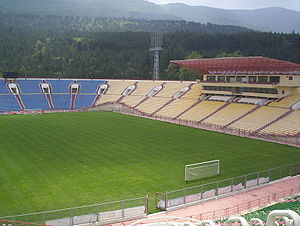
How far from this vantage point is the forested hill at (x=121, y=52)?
10588 centimetres

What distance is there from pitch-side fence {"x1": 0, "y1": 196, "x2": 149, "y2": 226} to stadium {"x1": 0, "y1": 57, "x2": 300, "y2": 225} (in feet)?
0.17

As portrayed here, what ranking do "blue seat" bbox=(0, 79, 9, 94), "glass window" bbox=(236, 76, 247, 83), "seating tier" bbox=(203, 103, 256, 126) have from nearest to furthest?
"seating tier" bbox=(203, 103, 256, 126) < "glass window" bbox=(236, 76, 247, 83) < "blue seat" bbox=(0, 79, 9, 94)

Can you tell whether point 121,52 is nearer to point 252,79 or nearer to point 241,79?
point 241,79

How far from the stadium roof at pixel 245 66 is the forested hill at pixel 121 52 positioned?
39.2 meters

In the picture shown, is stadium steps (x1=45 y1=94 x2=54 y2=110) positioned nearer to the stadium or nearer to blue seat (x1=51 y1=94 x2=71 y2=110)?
the stadium

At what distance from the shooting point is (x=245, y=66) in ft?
161

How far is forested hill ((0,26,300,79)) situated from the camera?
105875mm

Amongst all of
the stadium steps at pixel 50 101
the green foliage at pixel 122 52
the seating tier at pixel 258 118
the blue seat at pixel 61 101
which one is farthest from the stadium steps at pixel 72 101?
the seating tier at pixel 258 118

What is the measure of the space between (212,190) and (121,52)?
111 m

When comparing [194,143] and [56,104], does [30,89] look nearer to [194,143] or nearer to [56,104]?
[56,104]

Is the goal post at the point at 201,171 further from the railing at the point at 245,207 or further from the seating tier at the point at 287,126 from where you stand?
the seating tier at the point at 287,126

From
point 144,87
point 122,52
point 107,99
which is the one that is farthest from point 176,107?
point 122,52

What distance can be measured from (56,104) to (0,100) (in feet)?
35.1

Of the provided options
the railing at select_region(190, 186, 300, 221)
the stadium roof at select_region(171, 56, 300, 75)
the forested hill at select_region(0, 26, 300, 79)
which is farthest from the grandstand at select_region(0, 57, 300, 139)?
the forested hill at select_region(0, 26, 300, 79)
